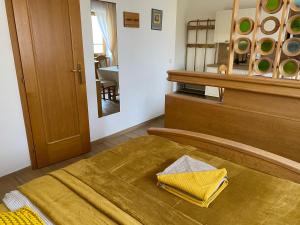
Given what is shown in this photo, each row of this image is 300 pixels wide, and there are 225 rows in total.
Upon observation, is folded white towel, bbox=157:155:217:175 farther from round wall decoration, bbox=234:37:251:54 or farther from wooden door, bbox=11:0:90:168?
wooden door, bbox=11:0:90:168

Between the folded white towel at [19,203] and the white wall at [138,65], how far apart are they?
6.23 ft

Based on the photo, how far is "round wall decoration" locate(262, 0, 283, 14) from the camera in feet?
5.15

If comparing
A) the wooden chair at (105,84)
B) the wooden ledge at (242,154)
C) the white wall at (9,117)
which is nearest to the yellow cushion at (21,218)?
the wooden ledge at (242,154)

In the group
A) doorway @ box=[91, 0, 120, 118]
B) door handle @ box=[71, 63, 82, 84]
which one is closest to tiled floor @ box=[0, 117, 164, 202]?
doorway @ box=[91, 0, 120, 118]

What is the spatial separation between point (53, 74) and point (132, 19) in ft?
4.56

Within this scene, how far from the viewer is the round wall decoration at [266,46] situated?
5.52 feet

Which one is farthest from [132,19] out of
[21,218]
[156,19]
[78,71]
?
[21,218]

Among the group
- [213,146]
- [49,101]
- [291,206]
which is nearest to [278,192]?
[291,206]

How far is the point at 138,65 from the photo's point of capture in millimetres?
3420

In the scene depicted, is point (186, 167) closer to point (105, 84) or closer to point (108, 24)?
point (105, 84)

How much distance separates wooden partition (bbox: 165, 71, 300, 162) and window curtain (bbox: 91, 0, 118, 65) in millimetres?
1230

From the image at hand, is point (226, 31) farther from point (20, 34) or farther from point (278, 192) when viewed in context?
point (278, 192)

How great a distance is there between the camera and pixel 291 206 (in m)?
1.01

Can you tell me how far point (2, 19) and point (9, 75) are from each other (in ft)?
1.65
